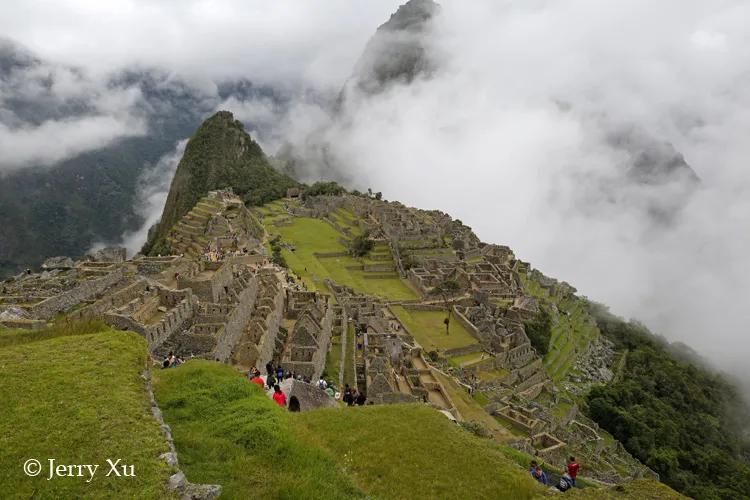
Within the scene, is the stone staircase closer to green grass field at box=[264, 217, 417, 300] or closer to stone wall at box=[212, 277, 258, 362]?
green grass field at box=[264, 217, 417, 300]

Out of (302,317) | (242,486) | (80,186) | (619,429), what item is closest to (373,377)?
(302,317)

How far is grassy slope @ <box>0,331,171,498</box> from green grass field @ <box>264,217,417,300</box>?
1239 inches

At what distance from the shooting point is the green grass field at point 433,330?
41531mm

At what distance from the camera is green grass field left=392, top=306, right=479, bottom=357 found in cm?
4153

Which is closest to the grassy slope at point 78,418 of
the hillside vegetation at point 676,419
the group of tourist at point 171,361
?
the group of tourist at point 171,361

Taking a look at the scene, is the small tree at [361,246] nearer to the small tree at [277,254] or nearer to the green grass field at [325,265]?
the green grass field at [325,265]

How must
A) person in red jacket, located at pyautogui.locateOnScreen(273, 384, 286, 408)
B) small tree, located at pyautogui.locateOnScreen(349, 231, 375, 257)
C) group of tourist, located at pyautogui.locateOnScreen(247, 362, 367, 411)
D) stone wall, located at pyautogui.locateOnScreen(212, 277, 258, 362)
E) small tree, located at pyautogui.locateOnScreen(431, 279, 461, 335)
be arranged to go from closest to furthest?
person in red jacket, located at pyautogui.locateOnScreen(273, 384, 286, 408) → group of tourist, located at pyautogui.locateOnScreen(247, 362, 367, 411) → stone wall, located at pyautogui.locateOnScreen(212, 277, 258, 362) → small tree, located at pyautogui.locateOnScreen(431, 279, 461, 335) → small tree, located at pyautogui.locateOnScreen(349, 231, 375, 257)

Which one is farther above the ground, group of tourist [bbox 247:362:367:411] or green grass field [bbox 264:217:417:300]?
green grass field [bbox 264:217:417:300]

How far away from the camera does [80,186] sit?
246 feet

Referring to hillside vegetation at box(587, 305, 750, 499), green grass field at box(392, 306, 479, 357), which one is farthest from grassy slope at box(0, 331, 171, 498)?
hillside vegetation at box(587, 305, 750, 499)

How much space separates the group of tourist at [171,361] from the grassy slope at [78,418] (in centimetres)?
517

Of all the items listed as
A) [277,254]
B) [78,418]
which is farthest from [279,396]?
[277,254]

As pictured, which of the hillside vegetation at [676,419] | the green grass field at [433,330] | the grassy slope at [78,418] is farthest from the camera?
the green grass field at [433,330]

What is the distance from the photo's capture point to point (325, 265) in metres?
58.9
